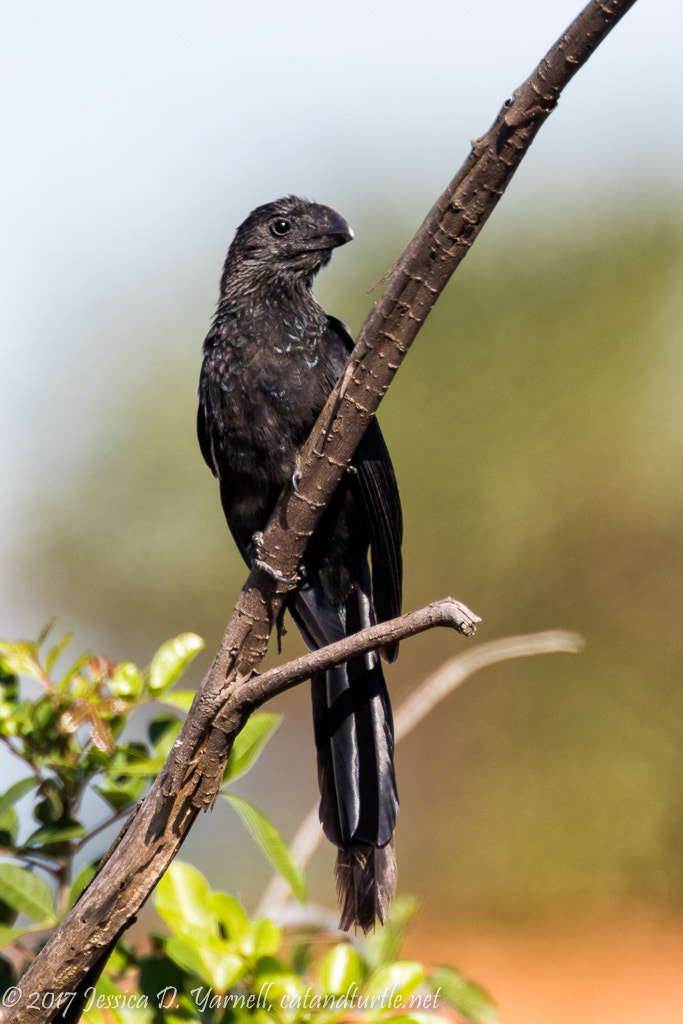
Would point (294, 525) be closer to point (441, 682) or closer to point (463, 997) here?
point (441, 682)

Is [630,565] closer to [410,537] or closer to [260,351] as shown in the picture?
[410,537]

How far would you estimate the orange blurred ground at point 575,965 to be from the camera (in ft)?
19.5

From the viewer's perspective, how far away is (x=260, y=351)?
2.93 meters

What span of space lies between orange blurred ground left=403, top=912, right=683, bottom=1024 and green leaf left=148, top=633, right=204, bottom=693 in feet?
14.9

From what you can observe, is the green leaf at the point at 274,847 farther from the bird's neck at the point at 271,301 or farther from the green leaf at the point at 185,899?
the bird's neck at the point at 271,301

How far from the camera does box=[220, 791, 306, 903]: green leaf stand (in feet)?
6.89

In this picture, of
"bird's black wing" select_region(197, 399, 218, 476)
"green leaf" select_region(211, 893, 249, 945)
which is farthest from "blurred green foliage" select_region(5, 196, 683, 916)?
"green leaf" select_region(211, 893, 249, 945)

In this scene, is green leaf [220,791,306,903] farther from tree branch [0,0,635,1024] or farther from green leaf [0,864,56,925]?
green leaf [0,864,56,925]

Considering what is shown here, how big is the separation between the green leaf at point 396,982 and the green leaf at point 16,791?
2.77 ft

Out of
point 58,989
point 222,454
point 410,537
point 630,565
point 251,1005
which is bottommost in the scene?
point 58,989

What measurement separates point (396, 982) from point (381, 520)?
51.2 inches

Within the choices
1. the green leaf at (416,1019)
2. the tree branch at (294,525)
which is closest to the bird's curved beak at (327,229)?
the tree branch at (294,525)

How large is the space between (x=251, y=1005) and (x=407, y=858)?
6.20m

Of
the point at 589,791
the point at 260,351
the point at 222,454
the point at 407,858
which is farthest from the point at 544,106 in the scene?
the point at 407,858
